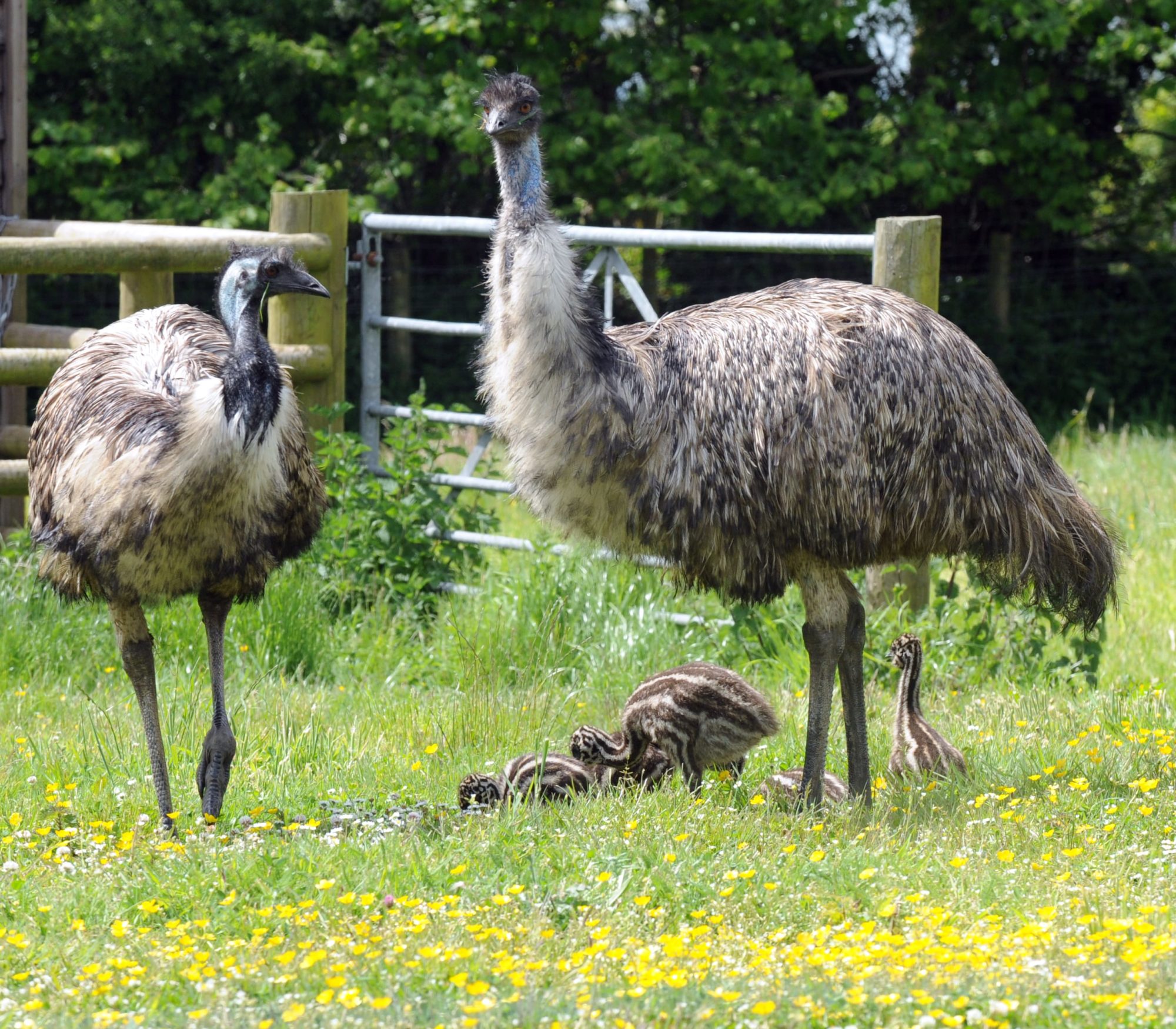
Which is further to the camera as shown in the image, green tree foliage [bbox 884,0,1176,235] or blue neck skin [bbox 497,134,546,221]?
green tree foliage [bbox 884,0,1176,235]

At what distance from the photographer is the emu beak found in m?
5.20

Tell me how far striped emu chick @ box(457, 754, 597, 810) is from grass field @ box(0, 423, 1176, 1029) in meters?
0.13

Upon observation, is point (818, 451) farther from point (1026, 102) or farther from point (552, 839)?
point (1026, 102)

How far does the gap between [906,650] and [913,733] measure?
34 centimetres

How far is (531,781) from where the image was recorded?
5340 millimetres

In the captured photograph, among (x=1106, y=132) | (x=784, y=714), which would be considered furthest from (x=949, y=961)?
(x=1106, y=132)

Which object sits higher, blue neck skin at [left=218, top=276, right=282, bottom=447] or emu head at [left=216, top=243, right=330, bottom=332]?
emu head at [left=216, top=243, right=330, bottom=332]

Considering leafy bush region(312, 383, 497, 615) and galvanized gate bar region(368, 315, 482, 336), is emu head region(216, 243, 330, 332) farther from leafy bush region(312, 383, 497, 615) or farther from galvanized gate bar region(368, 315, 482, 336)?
leafy bush region(312, 383, 497, 615)

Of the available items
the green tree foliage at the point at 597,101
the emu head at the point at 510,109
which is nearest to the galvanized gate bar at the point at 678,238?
the emu head at the point at 510,109

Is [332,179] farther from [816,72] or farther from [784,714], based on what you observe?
[784,714]

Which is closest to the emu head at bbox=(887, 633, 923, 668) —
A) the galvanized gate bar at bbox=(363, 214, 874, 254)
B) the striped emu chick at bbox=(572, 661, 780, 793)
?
the striped emu chick at bbox=(572, 661, 780, 793)

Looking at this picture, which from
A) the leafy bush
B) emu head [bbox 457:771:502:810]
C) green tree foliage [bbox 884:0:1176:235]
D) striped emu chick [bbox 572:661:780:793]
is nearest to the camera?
emu head [bbox 457:771:502:810]

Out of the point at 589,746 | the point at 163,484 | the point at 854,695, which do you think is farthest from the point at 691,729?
the point at 163,484

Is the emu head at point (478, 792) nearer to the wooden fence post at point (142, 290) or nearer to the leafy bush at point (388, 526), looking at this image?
the leafy bush at point (388, 526)
